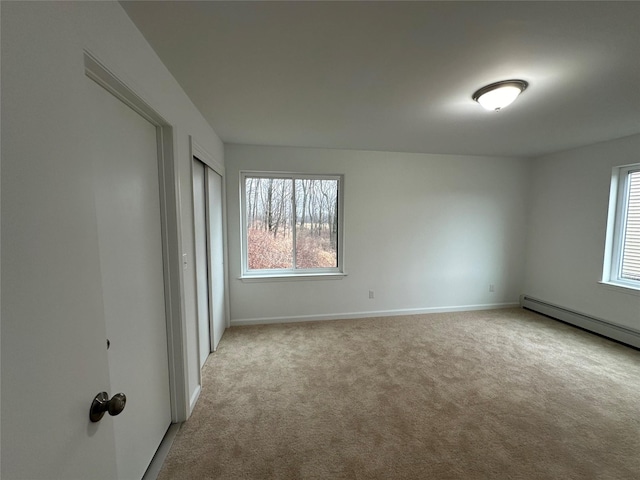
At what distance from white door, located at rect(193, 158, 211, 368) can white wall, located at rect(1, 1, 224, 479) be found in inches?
61.4

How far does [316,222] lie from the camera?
3646mm

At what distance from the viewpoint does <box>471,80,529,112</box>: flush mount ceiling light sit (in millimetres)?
1753

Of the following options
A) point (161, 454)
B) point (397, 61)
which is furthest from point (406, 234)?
point (161, 454)

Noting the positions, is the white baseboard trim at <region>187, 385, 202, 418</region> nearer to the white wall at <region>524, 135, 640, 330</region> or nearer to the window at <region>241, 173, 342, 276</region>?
the window at <region>241, 173, 342, 276</region>

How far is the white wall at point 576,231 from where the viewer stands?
3.08 m

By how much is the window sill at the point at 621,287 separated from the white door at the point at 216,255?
468 centimetres

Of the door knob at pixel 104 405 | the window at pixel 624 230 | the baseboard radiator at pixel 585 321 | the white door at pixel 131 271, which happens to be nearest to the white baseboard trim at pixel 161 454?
the white door at pixel 131 271

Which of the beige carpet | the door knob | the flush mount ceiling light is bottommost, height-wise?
the beige carpet

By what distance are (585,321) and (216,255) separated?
4.79 meters

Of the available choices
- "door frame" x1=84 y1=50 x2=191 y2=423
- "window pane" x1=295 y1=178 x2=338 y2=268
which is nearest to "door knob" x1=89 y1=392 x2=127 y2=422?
"door frame" x1=84 y1=50 x2=191 y2=423

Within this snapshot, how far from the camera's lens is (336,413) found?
76.7 inches

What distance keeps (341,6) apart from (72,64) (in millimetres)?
1039

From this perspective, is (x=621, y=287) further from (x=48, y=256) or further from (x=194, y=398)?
(x=48, y=256)

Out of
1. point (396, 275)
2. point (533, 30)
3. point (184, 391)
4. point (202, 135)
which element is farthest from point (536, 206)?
point (184, 391)
